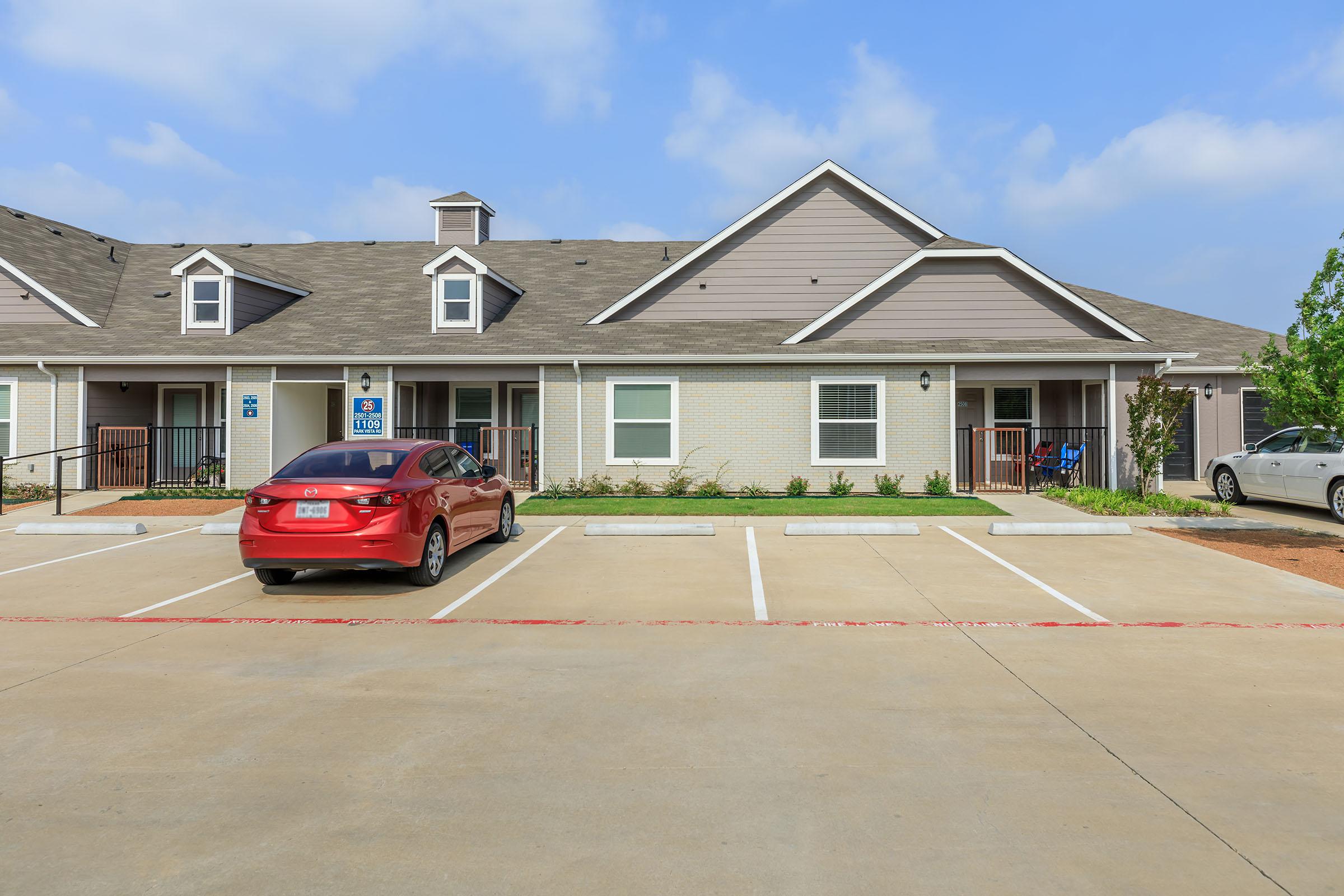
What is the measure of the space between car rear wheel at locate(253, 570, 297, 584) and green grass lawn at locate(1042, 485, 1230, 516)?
1308cm

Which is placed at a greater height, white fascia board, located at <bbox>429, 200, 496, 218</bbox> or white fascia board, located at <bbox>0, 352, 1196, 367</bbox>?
white fascia board, located at <bbox>429, 200, 496, 218</bbox>

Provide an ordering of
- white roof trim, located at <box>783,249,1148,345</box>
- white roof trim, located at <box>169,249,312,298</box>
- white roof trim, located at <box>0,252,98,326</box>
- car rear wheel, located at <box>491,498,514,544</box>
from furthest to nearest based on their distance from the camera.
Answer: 1. white roof trim, located at <box>0,252,98,326</box>
2. white roof trim, located at <box>169,249,312,298</box>
3. white roof trim, located at <box>783,249,1148,345</box>
4. car rear wheel, located at <box>491,498,514,544</box>

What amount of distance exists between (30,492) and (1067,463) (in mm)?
22591

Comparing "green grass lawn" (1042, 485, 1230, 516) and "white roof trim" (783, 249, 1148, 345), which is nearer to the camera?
"green grass lawn" (1042, 485, 1230, 516)

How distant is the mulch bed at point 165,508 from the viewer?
619 inches

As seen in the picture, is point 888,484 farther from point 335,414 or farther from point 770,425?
point 335,414

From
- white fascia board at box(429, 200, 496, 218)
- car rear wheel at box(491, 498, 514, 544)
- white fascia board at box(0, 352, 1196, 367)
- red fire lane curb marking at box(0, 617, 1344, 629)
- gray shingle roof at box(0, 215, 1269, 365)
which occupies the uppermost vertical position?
white fascia board at box(429, 200, 496, 218)

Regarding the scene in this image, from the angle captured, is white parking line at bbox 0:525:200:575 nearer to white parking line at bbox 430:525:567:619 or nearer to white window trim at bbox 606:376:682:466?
white parking line at bbox 430:525:567:619

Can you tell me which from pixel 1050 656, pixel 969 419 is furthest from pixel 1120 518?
pixel 1050 656

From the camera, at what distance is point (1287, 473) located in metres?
15.5

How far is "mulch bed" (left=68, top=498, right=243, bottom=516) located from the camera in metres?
15.7

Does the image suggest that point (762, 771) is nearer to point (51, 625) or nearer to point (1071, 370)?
point (51, 625)

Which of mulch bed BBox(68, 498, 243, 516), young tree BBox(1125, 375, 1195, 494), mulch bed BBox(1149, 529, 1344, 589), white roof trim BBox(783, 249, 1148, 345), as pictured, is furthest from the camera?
white roof trim BBox(783, 249, 1148, 345)

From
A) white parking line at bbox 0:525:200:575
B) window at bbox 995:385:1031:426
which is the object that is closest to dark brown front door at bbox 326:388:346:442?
white parking line at bbox 0:525:200:575
